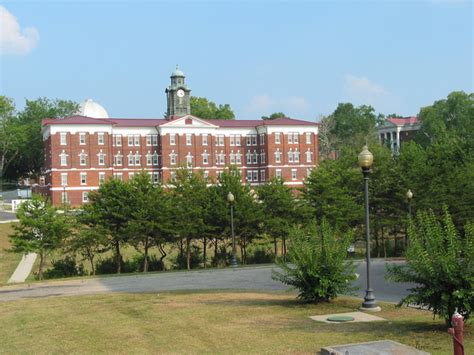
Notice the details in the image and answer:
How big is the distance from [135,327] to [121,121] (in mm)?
76666

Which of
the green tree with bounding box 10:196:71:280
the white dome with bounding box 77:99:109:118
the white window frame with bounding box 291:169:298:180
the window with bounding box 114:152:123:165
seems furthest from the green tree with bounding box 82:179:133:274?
the white dome with bounding box 77:99:109:118

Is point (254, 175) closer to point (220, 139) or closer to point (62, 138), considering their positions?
point (220, 139)

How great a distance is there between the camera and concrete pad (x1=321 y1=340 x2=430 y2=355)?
10.5 meters

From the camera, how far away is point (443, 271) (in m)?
12.2

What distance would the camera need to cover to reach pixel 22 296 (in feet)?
75.3

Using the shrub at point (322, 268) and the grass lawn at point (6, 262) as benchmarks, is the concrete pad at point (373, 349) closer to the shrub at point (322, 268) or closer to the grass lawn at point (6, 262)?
the shrub at point (322, 268)

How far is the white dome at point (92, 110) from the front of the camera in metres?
109

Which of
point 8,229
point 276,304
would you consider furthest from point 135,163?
point 276,304

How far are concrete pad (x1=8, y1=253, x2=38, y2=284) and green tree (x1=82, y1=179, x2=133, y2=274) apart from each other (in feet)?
Result: 18.4

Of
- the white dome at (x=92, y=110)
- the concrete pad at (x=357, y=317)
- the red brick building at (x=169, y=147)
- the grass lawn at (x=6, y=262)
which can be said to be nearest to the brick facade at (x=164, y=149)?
the red brick building at (x=169, y=147)

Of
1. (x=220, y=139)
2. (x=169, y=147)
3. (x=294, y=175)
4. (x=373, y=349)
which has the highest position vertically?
(x=220, y=139)

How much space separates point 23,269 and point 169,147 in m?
50.5

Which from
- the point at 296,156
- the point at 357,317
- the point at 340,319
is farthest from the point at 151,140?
the point at 340,319

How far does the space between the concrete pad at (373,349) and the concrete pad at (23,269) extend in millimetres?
26462
